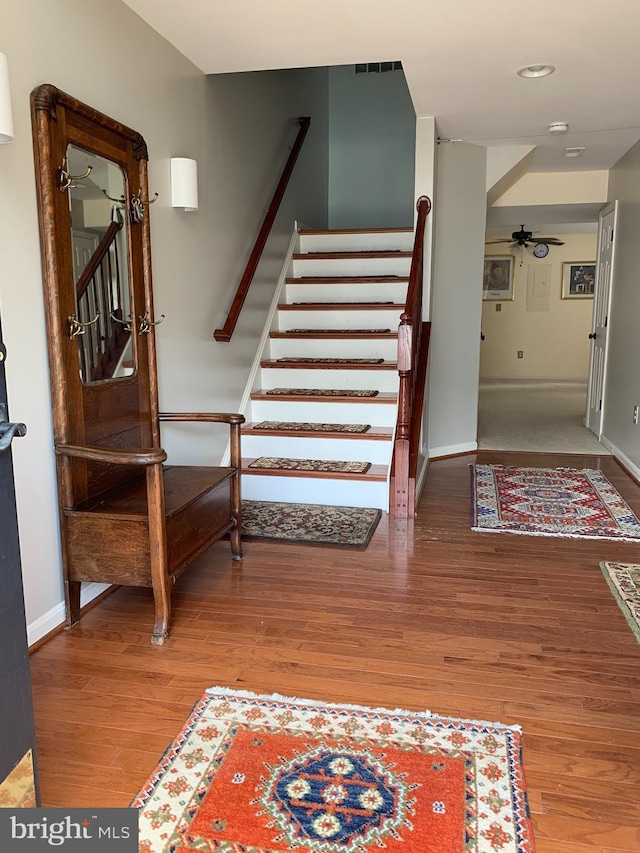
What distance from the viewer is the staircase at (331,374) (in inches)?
149

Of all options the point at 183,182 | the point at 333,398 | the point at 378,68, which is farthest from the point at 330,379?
the point at 378,68

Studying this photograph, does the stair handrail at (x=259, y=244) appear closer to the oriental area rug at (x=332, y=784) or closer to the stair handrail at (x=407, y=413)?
the stair handrail at (x=407, y=413)

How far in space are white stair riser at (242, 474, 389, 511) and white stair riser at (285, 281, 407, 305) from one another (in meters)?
1.69

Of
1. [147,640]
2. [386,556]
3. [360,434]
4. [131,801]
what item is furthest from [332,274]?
[131,801]

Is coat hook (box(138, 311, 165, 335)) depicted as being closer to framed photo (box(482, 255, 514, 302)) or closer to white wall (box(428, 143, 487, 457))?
white wall (box(428, 143, 487, 457))

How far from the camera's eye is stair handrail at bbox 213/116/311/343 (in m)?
3.78

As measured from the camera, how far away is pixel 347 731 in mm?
1789

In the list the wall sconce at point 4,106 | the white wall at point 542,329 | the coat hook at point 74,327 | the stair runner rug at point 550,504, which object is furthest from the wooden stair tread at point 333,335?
the white wall at point 542,329

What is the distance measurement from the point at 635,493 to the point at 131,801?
12.1ft

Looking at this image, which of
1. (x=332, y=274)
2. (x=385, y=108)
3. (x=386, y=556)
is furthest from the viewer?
(x=385, y=108)

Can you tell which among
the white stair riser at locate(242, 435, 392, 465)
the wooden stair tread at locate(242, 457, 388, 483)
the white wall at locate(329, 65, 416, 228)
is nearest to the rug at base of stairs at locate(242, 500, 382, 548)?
the wooden stair tread at locate(242, 457, 388, 483)

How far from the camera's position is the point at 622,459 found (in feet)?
16.5

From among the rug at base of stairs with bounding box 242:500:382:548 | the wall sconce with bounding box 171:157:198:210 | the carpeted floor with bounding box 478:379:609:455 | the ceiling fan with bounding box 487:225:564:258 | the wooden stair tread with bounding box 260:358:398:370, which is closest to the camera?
the wall sconce with bounding box 171:157:198:210

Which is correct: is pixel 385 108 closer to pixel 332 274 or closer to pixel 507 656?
pixel 332 274
